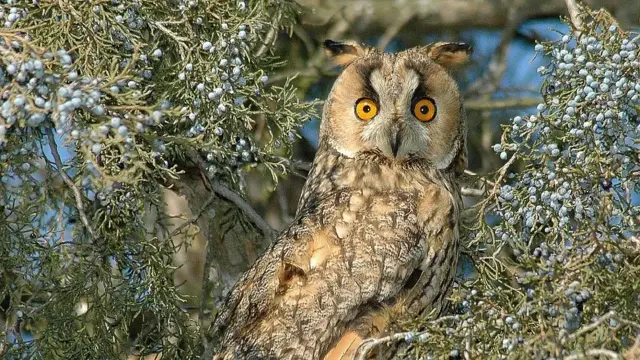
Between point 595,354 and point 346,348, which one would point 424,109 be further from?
point 595,354

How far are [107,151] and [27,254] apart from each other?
42cm

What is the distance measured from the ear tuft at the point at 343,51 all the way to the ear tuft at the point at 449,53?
30cm

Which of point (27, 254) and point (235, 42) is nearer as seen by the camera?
point (27, 254)

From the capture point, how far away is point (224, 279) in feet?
13.4

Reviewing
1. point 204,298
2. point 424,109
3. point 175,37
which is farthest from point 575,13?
point 204,298

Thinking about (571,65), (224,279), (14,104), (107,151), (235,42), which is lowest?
(224,279)

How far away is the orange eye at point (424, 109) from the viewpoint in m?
3.69

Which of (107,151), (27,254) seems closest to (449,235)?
(107,151)

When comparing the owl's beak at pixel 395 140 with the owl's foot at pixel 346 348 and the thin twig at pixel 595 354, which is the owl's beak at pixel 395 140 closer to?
the owl's foot at pixel 346 348

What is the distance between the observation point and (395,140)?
141 inches

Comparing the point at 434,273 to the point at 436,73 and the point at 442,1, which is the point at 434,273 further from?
the point at 442,1

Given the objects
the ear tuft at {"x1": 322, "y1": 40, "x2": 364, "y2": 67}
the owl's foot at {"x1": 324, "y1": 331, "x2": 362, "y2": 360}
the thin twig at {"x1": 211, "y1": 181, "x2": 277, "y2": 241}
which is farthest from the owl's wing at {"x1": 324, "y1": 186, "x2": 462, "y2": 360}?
the ear tuft at {"x1": 322, "y1": 40, "x2": 364, "y2": 67}

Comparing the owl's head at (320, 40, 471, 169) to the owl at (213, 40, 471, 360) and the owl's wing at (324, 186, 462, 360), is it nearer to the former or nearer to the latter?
the owl at (213, 40, 471, 360)

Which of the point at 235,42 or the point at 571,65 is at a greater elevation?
the point at 571,65
